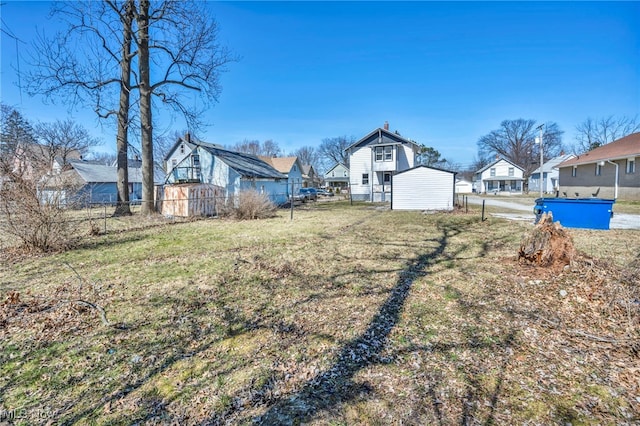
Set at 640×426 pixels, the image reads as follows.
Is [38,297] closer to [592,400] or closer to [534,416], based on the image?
[534,416]

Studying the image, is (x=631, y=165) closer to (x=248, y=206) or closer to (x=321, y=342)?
(x=248, y=206)

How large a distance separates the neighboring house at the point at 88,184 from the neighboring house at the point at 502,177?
1835 inches

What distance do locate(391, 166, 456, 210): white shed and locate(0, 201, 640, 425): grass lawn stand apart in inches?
461

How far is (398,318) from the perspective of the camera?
4.08 meters

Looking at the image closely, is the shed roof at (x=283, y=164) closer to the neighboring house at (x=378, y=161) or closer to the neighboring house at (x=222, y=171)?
the neighboring house at (x=378, y=161)

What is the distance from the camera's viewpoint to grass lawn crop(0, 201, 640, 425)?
8.21 ft

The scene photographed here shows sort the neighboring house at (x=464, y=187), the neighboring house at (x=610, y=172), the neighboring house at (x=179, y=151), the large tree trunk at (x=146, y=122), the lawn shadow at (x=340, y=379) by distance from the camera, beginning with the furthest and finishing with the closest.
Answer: the neighboring house at (x=464, y=187)
the neighboring house at (x=179, y=151)
the neighboring house at (x=610, y=172)
the large tree trunk at (x=146, y=122)
the lawn shadow at (x=340, y=379)

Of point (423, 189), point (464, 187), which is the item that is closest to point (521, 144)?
point (464, 187)

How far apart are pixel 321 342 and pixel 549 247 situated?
15.7ft

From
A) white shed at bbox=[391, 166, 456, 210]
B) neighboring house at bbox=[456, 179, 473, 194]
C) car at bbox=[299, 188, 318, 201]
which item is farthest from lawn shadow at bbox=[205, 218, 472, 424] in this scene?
neighboring house at bbox=[456, 179, 473, 194]

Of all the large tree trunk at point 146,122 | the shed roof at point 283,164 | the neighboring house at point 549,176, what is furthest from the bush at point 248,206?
the neighboring house at point 549,176

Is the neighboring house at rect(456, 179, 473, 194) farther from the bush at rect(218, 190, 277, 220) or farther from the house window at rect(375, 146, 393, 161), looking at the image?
the bush at rect(218, 190, 277, 220)

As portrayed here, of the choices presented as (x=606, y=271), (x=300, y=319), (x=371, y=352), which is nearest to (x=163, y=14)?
(x=300, y=319)

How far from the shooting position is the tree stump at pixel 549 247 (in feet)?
17.9
